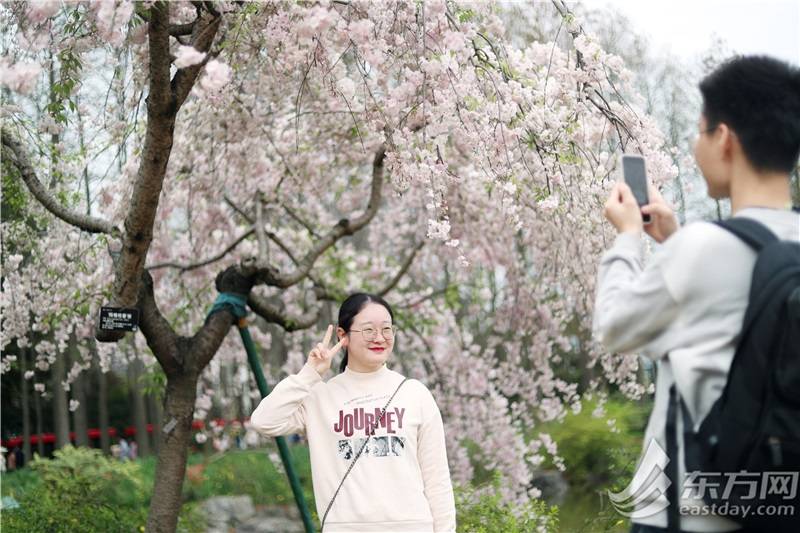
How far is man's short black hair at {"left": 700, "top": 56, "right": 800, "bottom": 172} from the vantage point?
5.34ft

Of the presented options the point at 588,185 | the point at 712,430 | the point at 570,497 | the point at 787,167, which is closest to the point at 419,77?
the point at 588,185

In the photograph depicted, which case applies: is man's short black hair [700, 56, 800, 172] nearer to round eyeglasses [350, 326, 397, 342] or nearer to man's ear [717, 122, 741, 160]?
man's ear [717, 122, 741, 160]

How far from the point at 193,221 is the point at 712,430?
19.9 feet

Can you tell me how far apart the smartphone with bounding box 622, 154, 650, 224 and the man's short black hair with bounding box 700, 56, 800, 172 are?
188 millimetres

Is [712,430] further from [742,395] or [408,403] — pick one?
[408,403]

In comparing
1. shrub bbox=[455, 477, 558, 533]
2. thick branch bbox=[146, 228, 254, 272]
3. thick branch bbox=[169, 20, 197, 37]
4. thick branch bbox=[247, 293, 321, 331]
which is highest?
thick branch bbox=[169, 20, 197, 37]

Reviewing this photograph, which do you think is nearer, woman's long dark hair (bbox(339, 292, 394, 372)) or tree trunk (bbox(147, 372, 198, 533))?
woman's long dark hair (bbox(339, 292, 394, 372))

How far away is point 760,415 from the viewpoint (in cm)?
145

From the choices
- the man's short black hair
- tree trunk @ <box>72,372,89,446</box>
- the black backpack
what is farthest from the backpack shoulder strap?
tree trunk @ <box>72,372,89,446</box>

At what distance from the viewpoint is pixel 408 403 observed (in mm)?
2805

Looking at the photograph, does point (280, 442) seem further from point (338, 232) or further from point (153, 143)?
point (153, 143)

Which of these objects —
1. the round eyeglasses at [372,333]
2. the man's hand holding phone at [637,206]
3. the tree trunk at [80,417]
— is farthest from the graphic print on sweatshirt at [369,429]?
the tree trunk at [80,417]

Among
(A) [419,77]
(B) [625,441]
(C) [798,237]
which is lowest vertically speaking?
(B) [625,441]

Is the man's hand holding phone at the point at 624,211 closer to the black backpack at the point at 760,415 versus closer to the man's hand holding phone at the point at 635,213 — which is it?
the man's hand holding phone at the point at 635,213
